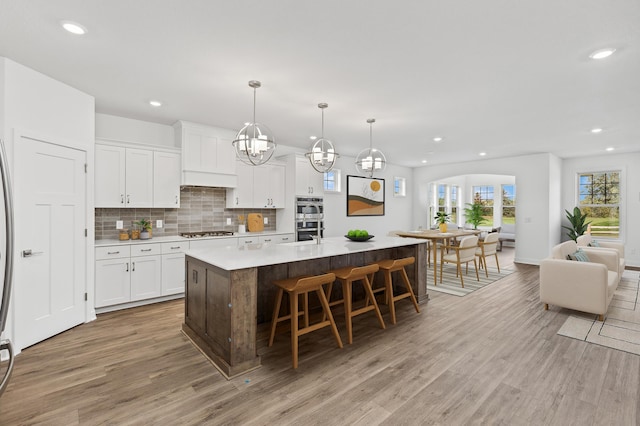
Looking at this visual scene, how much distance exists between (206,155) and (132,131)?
105 cm

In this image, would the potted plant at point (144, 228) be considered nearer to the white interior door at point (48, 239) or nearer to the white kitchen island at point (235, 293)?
the white interior door at point (48, 239)

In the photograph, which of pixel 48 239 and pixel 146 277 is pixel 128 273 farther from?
pixel 48 239

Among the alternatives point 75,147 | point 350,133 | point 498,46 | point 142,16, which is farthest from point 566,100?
point 75,147

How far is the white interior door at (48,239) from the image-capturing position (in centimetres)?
288

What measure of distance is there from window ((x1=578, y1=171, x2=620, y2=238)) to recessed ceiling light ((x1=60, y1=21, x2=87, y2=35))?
32.0ft

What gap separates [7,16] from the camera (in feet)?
7.09

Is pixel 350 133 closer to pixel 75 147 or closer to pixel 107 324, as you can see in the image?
pixel 75 147

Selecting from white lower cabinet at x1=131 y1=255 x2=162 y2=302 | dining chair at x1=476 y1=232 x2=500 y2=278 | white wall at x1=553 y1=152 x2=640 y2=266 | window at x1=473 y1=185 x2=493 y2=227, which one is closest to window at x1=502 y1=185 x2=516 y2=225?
window at x1=473 y1=185 x2=493 y2=227

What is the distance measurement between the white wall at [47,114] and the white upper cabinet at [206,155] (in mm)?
1168

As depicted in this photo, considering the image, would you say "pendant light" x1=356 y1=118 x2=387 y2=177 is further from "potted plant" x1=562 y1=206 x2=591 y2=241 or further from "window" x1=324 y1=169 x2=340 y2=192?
"potted plant" x1=562 y1=206 x2=591 y2=241

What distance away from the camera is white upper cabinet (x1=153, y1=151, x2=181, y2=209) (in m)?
4.40

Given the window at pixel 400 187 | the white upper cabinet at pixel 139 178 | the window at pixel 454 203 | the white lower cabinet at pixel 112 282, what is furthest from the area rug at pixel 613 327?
the window at pixel 454 203

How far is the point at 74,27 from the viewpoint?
2273 millimetres

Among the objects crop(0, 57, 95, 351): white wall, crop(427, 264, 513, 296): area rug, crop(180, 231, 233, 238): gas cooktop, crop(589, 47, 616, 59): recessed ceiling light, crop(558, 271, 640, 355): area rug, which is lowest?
crop(558, 271, 640, 355): area rug
